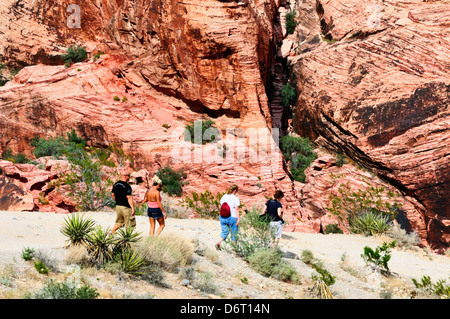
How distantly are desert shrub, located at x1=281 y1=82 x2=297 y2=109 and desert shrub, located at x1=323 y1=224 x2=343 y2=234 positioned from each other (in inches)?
402

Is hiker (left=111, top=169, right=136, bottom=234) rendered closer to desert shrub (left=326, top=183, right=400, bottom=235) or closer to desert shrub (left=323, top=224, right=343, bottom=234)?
desert shrub (left=326, top=183, right=400, bottom=235)

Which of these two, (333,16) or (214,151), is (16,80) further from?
(333,16)

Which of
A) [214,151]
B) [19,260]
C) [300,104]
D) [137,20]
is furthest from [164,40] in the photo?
[19,260]

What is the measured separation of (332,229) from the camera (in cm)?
1681

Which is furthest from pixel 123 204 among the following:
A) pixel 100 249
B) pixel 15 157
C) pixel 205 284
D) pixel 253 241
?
pixel 15 157

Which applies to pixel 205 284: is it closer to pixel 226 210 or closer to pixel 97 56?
pixel 226 210

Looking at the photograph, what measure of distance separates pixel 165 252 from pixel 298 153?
55.3 ft

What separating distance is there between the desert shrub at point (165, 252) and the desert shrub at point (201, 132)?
12.8 m

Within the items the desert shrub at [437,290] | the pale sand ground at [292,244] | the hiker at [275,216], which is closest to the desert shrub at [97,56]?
the pale sand ground at [292,244]

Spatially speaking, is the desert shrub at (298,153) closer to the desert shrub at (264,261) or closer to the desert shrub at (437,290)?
the desert shrub at (437,290)

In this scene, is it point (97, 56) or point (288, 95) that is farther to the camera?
point (288, 95)

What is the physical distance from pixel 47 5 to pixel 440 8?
22.8 meters

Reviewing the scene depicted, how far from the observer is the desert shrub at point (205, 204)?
53.1 ft

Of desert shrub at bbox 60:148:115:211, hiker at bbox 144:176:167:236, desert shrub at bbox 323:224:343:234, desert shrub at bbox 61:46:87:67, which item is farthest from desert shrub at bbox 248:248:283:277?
desert shrub at bbox 61:46:87:67
